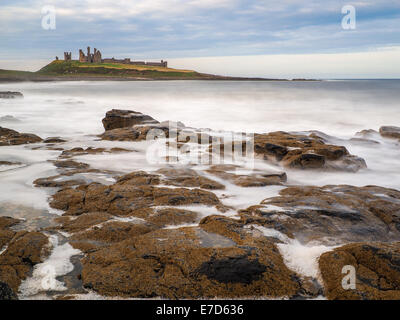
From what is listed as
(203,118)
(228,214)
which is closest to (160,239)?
(228,214)

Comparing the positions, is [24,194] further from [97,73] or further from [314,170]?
[97,73]

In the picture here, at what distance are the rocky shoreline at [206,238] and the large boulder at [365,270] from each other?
0.01 m

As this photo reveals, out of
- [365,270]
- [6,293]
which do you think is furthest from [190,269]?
[365,270]

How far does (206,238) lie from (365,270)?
5.71 ft

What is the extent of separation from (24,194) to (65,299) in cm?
373

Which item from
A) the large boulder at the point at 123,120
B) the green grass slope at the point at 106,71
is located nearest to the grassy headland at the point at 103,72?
the green grass slope at the point at 106,71

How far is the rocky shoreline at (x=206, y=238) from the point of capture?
10.5 ft

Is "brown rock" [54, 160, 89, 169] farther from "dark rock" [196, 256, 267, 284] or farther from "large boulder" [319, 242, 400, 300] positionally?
"large boulder" [319, 242, 400, 300]

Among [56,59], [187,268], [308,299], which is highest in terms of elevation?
[56,59]

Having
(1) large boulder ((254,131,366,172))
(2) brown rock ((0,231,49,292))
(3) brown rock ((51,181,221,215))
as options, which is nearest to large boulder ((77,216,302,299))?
(2) brown rock ((0,231,49,292))

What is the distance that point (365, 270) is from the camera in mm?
3336

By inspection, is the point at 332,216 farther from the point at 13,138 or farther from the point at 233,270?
the point at 13,138

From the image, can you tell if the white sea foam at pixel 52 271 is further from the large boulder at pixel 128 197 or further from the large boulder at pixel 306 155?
the large boulder at pixel 306 155

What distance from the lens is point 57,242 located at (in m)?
4.17
